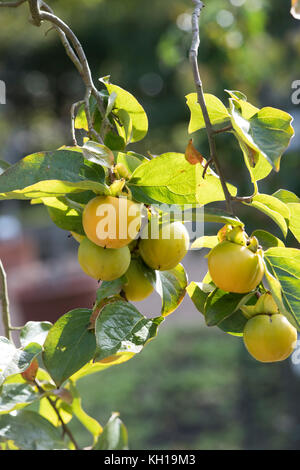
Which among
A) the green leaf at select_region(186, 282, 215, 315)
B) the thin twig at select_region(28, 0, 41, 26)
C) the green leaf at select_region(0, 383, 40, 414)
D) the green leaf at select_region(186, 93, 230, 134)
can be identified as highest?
the thin twig at select_region(28, 0, 41, 26)

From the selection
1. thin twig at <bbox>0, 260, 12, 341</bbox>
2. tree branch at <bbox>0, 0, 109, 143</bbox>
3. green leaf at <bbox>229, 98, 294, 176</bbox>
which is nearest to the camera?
green leaf at <bbox>229, 98, 294, 176</bbox>

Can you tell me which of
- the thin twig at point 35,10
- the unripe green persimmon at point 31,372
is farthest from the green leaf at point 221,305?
the thin twig at point 35,10

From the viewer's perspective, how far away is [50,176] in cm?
43

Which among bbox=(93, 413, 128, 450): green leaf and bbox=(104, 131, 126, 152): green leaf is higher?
bbox=(104, 131, 126, 152): green leaf

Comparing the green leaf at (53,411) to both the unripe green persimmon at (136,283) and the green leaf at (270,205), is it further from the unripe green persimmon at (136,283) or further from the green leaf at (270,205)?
the green leaf at (270,205)

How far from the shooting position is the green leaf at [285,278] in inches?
16.6

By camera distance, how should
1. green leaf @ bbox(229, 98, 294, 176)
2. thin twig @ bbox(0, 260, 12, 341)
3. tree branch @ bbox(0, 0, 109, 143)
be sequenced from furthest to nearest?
1. thin twig @ bbox(0, 260, 12, 341)
2. tree branch @ bbox(0, 0, 109, 143)
3. green leaf @ bbox(229, 98, 294, 176)

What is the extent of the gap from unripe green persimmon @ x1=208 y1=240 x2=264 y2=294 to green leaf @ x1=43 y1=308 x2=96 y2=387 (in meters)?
0.13

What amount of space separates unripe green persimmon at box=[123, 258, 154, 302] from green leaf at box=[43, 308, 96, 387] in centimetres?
4

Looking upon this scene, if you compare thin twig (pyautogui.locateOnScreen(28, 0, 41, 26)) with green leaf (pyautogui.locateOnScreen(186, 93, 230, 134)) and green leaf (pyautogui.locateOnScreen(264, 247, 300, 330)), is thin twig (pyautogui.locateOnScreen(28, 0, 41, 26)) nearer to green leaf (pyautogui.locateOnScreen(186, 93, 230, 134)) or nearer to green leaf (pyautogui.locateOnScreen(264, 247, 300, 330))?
green leaf (pyautogui.locateOnScreen(186, 93, 230, 134))

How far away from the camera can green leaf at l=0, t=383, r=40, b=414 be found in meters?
0.56

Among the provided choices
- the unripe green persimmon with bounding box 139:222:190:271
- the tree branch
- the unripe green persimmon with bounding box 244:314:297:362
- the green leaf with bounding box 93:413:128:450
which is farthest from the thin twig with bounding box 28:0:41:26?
the green leaf with bounding box 93:413:128:450

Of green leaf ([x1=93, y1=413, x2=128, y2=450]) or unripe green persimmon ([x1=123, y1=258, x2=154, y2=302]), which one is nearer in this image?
unripe green persimmon ([x1=123, y1=258, x2=154, y2=302])
